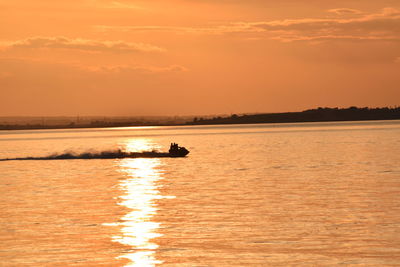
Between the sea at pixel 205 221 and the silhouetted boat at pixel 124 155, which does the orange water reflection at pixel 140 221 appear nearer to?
the sea at pixel 205 221

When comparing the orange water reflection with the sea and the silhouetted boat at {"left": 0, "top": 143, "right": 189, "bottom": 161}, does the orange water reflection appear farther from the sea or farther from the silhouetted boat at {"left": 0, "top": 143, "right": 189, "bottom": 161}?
the silhouetted boat at {"left": 0, "top": 143, "right": 189, "bottom": 161}

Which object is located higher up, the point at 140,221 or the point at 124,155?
the point at 140,221

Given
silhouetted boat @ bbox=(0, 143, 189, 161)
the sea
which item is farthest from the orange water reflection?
silhouetted boat @ bbox=(0, 143, 189, 161)

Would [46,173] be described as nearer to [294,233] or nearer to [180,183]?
[180,183]

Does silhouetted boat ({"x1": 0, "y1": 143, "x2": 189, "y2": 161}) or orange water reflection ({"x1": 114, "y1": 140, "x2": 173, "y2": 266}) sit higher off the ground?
orange water reflection ({"x1": 114, "y1": 140, "x2": 173, "y2": 266})

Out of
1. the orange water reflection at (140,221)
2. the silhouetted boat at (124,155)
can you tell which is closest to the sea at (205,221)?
the orange water reflection at (140,221)

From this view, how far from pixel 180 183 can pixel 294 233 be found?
26419 mm

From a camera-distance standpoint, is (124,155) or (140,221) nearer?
(140,221)

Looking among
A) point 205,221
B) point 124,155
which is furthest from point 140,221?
point 124,155

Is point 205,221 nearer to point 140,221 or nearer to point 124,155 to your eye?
point 140,221

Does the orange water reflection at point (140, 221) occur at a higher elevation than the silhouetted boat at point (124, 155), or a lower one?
higher

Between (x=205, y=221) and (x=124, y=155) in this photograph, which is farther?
(x=124, y=155)

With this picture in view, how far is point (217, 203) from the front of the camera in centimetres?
3981

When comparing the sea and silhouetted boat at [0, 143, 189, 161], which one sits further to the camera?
silhouetted boat at [0, 143, 189, 161]
